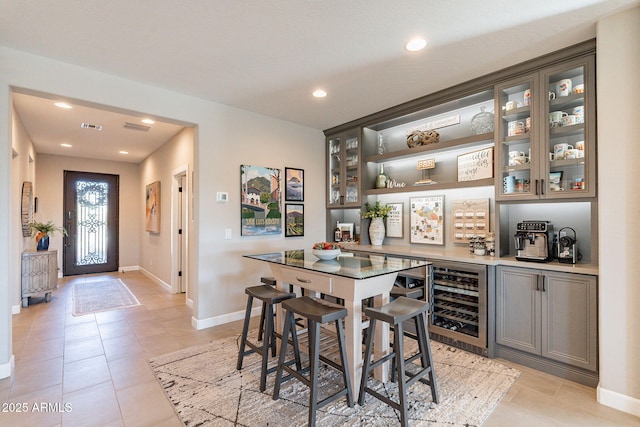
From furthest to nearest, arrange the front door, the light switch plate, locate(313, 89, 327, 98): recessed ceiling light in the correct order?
the front door, the light switch plate, locate(313, 89, 327, 98): recessed ceiling light

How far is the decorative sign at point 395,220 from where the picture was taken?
14.0 feet

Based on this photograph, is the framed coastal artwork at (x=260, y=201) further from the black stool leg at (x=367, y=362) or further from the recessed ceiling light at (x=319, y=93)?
the black stool leg at (x=367, y=362)

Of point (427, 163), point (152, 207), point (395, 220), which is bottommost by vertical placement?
point (395, 220)

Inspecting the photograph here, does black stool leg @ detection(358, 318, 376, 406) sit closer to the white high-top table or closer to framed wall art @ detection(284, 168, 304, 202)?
the white high-top table

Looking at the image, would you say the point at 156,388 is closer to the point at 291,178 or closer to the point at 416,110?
the point at 291,178

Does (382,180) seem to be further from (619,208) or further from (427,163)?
(619,208)

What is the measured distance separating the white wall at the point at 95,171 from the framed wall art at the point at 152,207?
0.89 m

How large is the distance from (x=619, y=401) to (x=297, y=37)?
3466mm

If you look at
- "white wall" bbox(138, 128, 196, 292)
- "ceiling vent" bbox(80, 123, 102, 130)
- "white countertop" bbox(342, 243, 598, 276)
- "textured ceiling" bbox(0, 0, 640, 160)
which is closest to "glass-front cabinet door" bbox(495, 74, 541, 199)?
"textured ceiling" bbox(0, 0, 640, 160)

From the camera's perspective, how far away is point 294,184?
452cm

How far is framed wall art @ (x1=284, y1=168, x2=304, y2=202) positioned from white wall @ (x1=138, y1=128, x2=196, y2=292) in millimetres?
1396

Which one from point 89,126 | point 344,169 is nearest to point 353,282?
point 344,169

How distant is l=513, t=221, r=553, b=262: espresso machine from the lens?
107 inches

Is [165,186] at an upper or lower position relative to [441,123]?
lower
